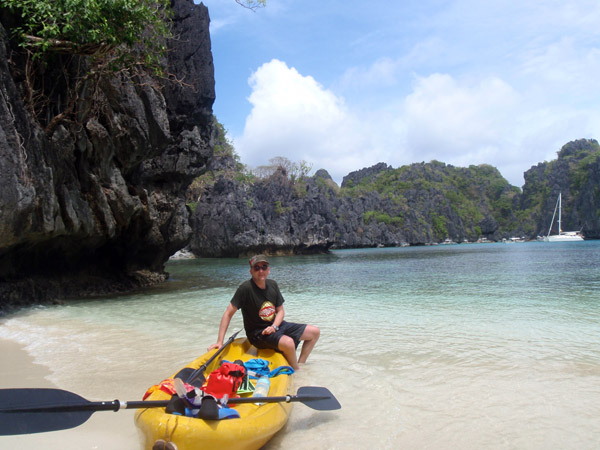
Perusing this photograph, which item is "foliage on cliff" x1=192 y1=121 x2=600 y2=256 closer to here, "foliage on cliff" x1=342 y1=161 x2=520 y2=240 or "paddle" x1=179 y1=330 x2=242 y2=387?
"foliage on cliff" x1=342 y1=161 x2=520 y2=240

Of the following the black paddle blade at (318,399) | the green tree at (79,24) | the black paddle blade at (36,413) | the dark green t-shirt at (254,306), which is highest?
the green tree at (79,24)

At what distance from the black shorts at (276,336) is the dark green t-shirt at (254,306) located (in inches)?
2.8

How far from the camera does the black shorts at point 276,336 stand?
440cm

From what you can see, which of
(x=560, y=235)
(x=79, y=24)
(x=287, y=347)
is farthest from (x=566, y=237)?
(x=287, y=347)

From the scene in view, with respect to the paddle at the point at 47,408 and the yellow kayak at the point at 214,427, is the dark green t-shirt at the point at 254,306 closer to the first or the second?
the yellow kayak at the point at 214,427

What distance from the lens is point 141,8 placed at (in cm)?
860

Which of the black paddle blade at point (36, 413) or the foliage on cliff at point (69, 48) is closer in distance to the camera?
the black paddle blade at point (36, 413)

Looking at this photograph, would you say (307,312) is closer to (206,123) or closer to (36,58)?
(36,58)

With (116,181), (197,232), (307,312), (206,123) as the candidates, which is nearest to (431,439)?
(307,312)

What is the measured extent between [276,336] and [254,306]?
15.9 inches

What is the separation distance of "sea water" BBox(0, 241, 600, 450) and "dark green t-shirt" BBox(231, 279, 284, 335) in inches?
31.2

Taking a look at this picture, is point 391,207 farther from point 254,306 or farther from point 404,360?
point 254,306

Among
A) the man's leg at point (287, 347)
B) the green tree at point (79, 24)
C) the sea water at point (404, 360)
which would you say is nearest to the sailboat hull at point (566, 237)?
the sea water at point (404, 360)

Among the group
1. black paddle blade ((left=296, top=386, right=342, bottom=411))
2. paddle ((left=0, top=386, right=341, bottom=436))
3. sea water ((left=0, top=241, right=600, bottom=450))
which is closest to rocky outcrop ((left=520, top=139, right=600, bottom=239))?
sea water ((left=0, top=241, right=600, bottom=450))
